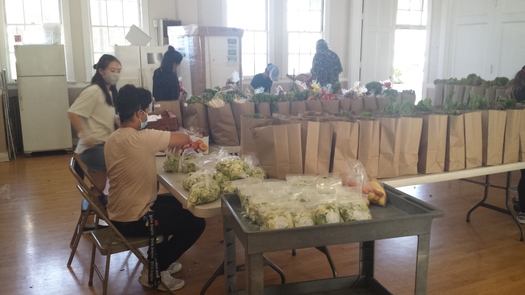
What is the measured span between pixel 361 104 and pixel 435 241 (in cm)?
185

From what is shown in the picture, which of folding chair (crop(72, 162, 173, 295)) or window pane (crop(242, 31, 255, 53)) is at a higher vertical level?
window pane (crop(242, 31, 255, 53))

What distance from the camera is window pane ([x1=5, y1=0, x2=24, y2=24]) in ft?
23.8

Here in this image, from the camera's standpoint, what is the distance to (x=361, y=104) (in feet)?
17.0

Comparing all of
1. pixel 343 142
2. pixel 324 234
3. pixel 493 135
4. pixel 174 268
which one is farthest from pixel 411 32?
pixel 324 234

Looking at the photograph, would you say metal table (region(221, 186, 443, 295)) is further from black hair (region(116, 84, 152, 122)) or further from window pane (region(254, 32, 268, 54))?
window pane (region(254, 32, 268, 54))

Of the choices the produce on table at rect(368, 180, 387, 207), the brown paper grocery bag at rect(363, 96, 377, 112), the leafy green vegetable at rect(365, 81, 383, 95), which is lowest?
the produce on table at rect(368, 180, 387, 207)

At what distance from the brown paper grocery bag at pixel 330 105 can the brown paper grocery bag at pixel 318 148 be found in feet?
6.67

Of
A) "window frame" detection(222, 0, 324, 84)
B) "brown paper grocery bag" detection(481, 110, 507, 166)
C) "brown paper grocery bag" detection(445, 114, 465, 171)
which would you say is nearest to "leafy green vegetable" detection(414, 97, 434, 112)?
"brown paper grocery bag" detection(445, 114, 465, 171)

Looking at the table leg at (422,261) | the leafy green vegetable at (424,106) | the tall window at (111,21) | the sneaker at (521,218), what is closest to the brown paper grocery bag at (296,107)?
the leafy green vegetable at (424,106)

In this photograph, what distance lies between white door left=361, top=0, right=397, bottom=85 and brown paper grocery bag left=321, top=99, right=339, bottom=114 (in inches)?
195

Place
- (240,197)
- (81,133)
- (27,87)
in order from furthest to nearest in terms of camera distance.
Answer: (27,87), (81,133), (240,197)

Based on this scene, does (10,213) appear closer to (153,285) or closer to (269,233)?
(153,285)

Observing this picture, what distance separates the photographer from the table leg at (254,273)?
5.98 feet

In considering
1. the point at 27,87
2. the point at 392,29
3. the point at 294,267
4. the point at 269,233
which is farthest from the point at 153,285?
the point at 392,29
